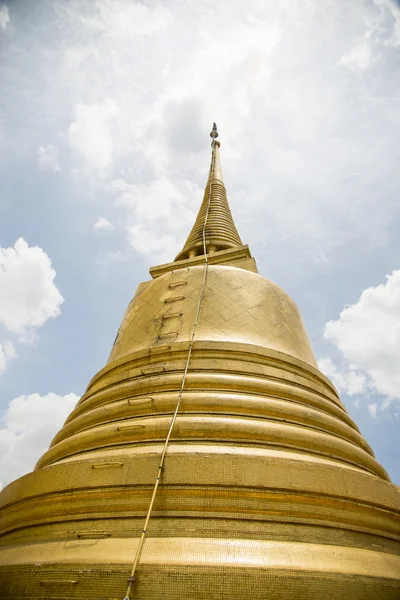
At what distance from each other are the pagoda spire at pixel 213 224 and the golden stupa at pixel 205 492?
3805mm

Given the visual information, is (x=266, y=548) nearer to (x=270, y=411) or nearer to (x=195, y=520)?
(x=195, y=520)

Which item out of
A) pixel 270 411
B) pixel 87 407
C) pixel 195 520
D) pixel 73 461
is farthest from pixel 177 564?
pixel 87 407

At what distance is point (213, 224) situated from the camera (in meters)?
9.53

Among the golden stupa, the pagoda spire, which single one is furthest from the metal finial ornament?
the golden stupa

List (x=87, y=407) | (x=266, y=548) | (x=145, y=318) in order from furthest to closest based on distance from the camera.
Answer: (x=145, y=318)
(x=87, y=407)
(x=266, y=548)

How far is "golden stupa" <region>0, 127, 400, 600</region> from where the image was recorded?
2.55m

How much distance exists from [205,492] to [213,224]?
7.18m

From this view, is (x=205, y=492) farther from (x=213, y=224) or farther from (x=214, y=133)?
(x=214, y=133)

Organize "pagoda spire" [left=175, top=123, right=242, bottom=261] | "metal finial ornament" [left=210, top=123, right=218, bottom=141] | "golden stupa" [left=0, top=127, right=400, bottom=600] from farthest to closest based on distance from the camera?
1. "metal finial ornament" [left=210, top=123, right=218, bottom=141]
2. "pagoda spire" [left=175, top=123, right=242, bottom=261]
3. "golden stupa" [left=0, top=127, right=400, bottom=600]

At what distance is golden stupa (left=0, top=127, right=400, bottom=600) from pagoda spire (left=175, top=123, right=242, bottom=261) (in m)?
3.80

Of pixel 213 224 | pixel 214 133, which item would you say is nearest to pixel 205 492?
pixel 213 224

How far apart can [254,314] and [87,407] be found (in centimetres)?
244

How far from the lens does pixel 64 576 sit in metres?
2.64

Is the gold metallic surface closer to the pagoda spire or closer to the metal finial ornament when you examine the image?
the pagoda spire
